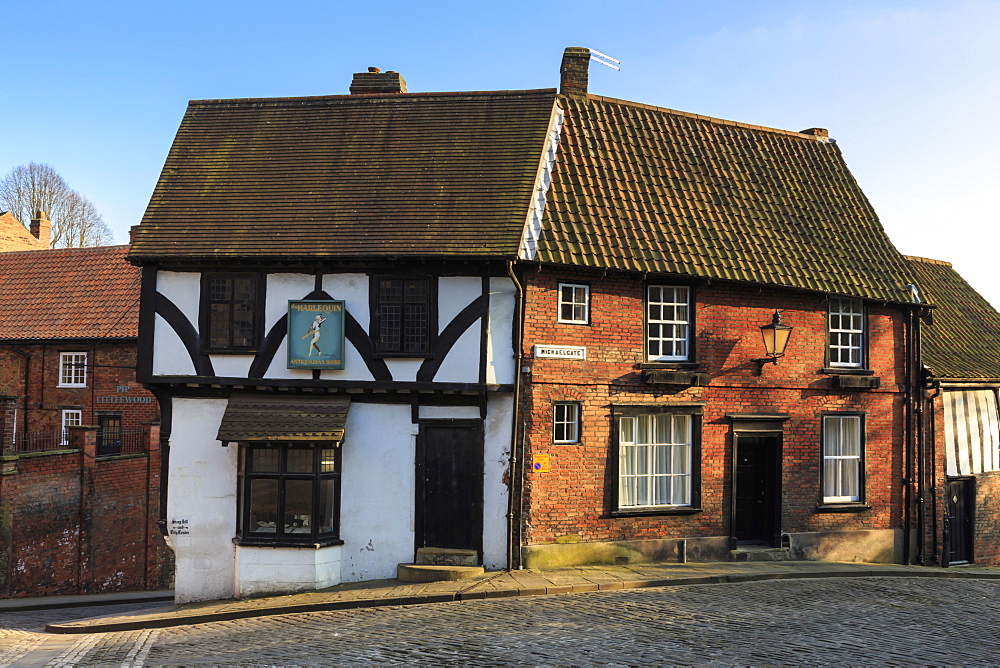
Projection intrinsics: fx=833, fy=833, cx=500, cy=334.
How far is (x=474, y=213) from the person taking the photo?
50.2 ft

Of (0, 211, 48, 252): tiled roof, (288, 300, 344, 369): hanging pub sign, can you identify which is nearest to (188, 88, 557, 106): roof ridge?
(288, 300, 344, 369): hanging pub sign

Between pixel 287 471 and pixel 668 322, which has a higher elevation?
pixel 668 322

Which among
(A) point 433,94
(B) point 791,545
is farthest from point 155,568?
(B) point 791,545

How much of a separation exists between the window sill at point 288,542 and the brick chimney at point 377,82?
9825 millimetres

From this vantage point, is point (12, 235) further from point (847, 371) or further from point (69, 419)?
point (847, 371)

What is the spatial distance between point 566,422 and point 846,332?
6.84 m

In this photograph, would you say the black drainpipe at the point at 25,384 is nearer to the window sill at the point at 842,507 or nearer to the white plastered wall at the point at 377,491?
the white plastered wall at the point at 377,491

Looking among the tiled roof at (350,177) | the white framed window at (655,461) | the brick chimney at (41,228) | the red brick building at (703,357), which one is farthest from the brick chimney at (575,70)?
the brick chimney at (41,228)

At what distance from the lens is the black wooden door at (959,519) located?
18991mm

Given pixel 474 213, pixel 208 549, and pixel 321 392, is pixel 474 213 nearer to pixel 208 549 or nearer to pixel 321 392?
pixel 321 392

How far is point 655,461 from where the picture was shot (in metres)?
16.0

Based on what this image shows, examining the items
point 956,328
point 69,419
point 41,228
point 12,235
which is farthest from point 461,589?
point 41,228

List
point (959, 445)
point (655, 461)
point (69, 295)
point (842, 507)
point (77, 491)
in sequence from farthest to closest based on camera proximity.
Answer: point (69, 295) < point (77, 491) < point (959, 445) < point (842, 507) < point (655, 461)

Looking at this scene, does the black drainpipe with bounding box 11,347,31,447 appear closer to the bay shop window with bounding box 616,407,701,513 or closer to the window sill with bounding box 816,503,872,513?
the bay shop window with bounding box 616,407,701,513
